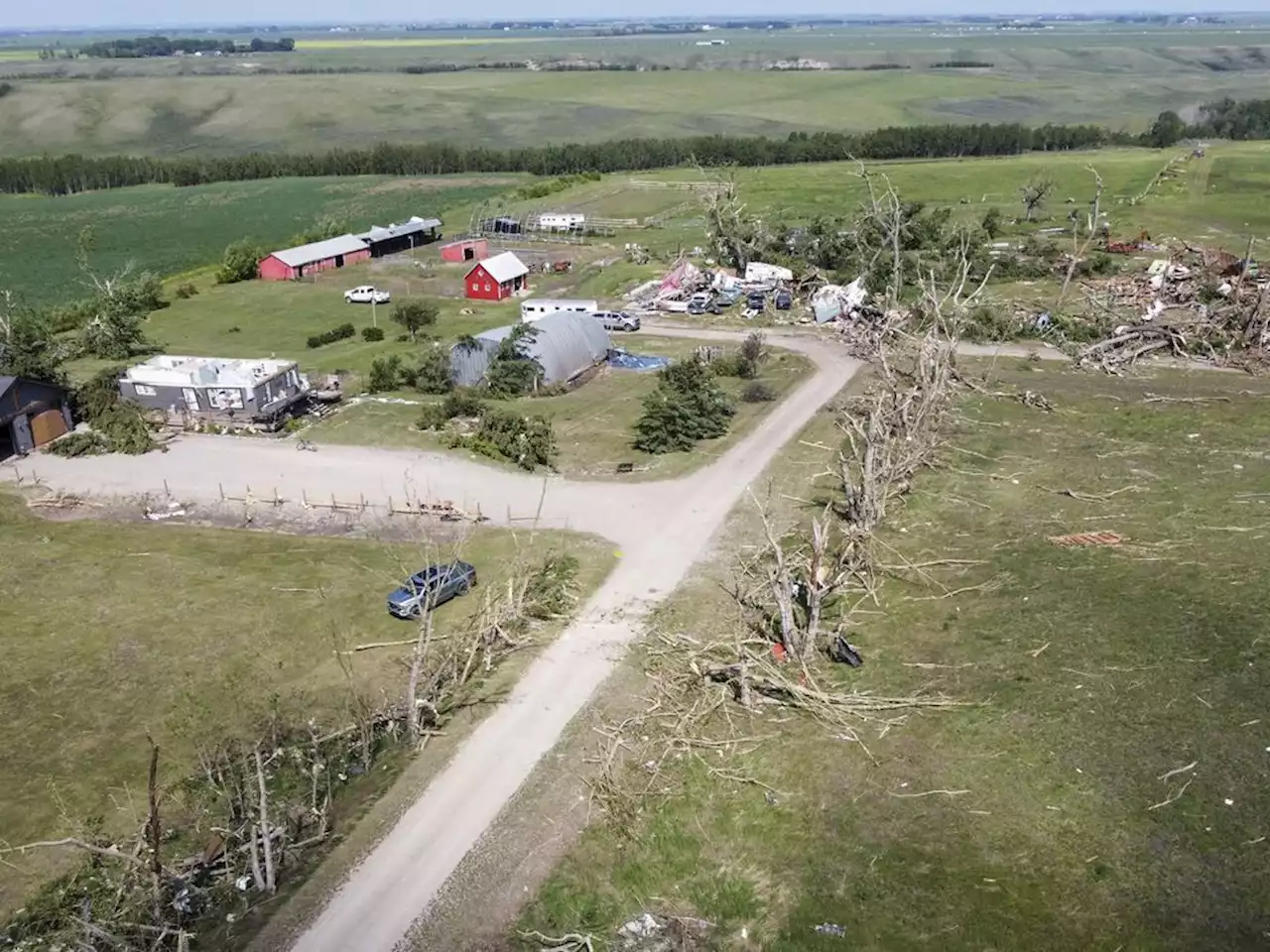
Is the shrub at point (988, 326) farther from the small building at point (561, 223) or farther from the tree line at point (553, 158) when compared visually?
the tree line at point (553, 158)

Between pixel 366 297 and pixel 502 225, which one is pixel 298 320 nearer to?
pixel 366 297

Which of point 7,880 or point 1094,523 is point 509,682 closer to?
point 7,880

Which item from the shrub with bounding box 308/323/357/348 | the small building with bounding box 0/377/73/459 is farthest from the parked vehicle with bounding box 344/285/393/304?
the small building with bounding box 0/377/73/459

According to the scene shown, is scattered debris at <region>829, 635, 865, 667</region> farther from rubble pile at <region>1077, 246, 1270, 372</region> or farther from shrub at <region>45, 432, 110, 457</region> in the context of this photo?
shrub at <region>45, 432, 110, 457</region>

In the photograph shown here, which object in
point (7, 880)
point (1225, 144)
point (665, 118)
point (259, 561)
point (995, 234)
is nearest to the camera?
point (7, 880)

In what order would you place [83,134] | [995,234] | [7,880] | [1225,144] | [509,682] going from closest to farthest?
[7,880] < [509,682] < [995,234] < [1225,144] < [83,134]

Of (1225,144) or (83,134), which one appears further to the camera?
(83,134)

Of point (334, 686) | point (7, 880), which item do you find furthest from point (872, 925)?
point (7, 880)
